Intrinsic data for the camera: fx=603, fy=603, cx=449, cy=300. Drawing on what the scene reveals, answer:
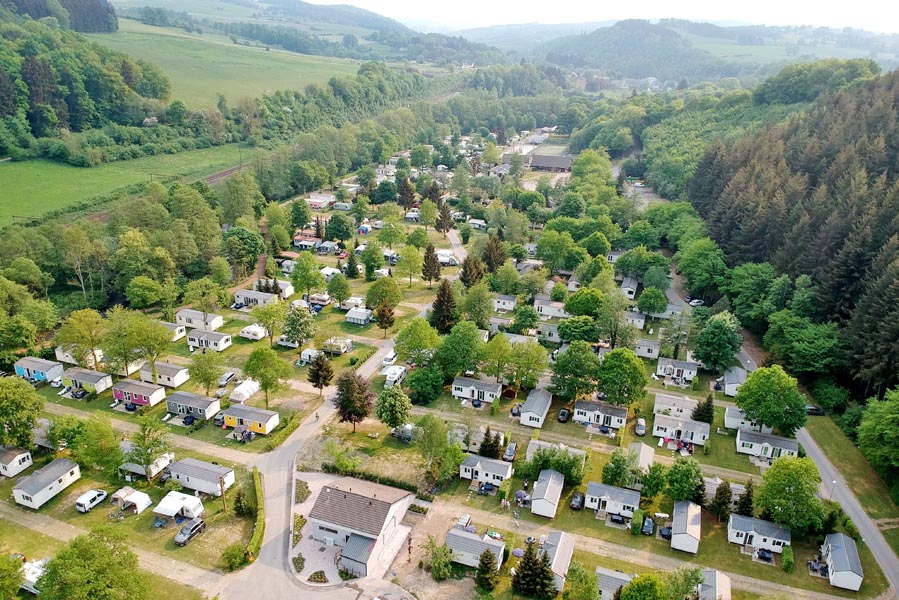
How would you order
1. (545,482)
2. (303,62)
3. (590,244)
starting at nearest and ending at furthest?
(545,482), (590,244), (303,62)

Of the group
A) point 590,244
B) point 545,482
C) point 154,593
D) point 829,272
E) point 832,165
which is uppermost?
point 832,165

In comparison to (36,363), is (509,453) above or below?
above

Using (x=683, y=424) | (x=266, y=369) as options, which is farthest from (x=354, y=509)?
(x=683, y=424)

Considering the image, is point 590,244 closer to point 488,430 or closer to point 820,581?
point 488,430

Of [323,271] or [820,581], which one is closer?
[820,581]

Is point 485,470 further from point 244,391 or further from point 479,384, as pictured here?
point 244,391

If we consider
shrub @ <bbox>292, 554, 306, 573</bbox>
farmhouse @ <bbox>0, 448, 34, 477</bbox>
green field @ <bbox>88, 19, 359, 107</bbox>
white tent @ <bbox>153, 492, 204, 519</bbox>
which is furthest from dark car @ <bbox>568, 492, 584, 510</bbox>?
green field @ <bbox>88, 19, 359, 107</bbox>

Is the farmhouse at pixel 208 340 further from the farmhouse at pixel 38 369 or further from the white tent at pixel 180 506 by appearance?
the white tent at pixel 180 506

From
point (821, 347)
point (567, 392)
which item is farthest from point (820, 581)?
point (821, 347)
